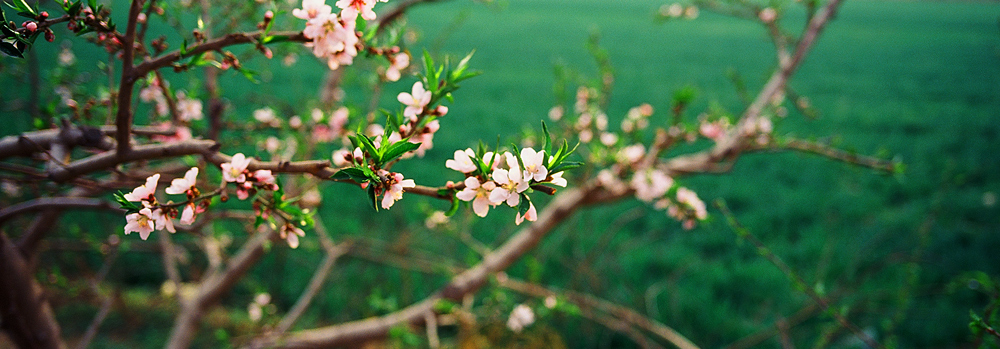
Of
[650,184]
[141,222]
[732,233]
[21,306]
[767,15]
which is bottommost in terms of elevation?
[732,233]

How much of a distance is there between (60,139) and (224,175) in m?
0.50

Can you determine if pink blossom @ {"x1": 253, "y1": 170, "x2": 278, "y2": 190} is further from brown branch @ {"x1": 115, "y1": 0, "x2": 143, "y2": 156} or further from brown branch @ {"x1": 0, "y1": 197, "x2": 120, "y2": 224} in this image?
brown branch @ {"x1": 0, "y1": 197, "x2": 120, "y2": 224}

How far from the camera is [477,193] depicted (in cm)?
82

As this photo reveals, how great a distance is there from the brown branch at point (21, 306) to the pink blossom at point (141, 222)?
23.1 inches

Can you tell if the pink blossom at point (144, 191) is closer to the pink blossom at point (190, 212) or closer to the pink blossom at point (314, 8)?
the pink blossom at point (190, 212)

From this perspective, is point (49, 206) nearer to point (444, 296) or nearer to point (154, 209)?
point (154, 209)

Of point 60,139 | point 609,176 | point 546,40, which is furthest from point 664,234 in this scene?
point 546,40

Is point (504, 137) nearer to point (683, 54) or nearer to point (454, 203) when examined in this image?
point (454, 203)

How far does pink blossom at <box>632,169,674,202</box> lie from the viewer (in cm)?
198

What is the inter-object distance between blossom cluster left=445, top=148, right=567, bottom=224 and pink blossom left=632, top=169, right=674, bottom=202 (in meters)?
1.29

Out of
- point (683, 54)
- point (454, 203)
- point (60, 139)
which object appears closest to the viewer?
point (454, 203)

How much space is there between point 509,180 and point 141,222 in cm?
61

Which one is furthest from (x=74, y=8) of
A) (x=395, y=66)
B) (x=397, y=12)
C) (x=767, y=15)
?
(x=767, y=15)

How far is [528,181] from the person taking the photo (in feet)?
2.55
